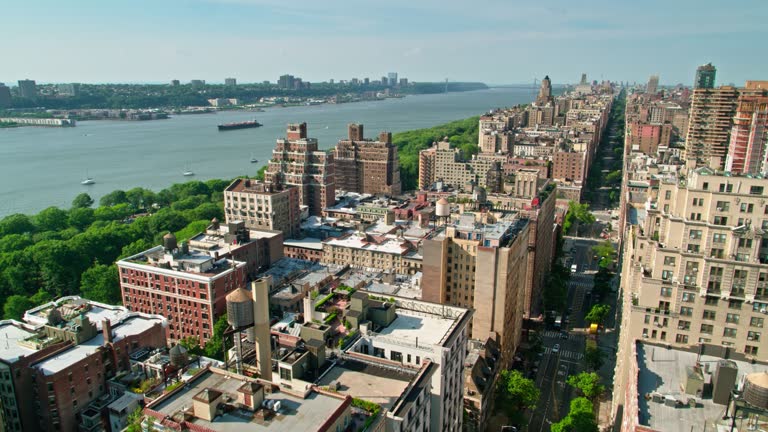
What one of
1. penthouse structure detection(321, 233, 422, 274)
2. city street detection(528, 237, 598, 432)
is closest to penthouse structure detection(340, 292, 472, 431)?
city street detection(528, 237, 598, 432)

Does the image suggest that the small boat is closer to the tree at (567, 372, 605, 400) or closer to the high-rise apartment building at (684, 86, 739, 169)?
the tree at (567, 372, 605, 400)

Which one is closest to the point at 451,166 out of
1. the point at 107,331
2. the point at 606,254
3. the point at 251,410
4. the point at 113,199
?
the point at 606,254

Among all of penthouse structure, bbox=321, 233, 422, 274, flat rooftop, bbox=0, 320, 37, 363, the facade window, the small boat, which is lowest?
the small boat

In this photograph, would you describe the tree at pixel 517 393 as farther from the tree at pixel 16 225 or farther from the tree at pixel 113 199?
the tree at pixel 113 199

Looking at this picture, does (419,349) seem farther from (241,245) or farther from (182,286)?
(241,245)

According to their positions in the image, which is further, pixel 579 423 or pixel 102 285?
pixel 102 285

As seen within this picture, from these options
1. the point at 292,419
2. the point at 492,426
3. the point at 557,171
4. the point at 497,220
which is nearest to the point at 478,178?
the point at 557,171

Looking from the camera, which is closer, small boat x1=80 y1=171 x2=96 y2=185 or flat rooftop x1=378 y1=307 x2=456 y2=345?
flat rooftop x1=378 y1=307 x2=456 y2=345
